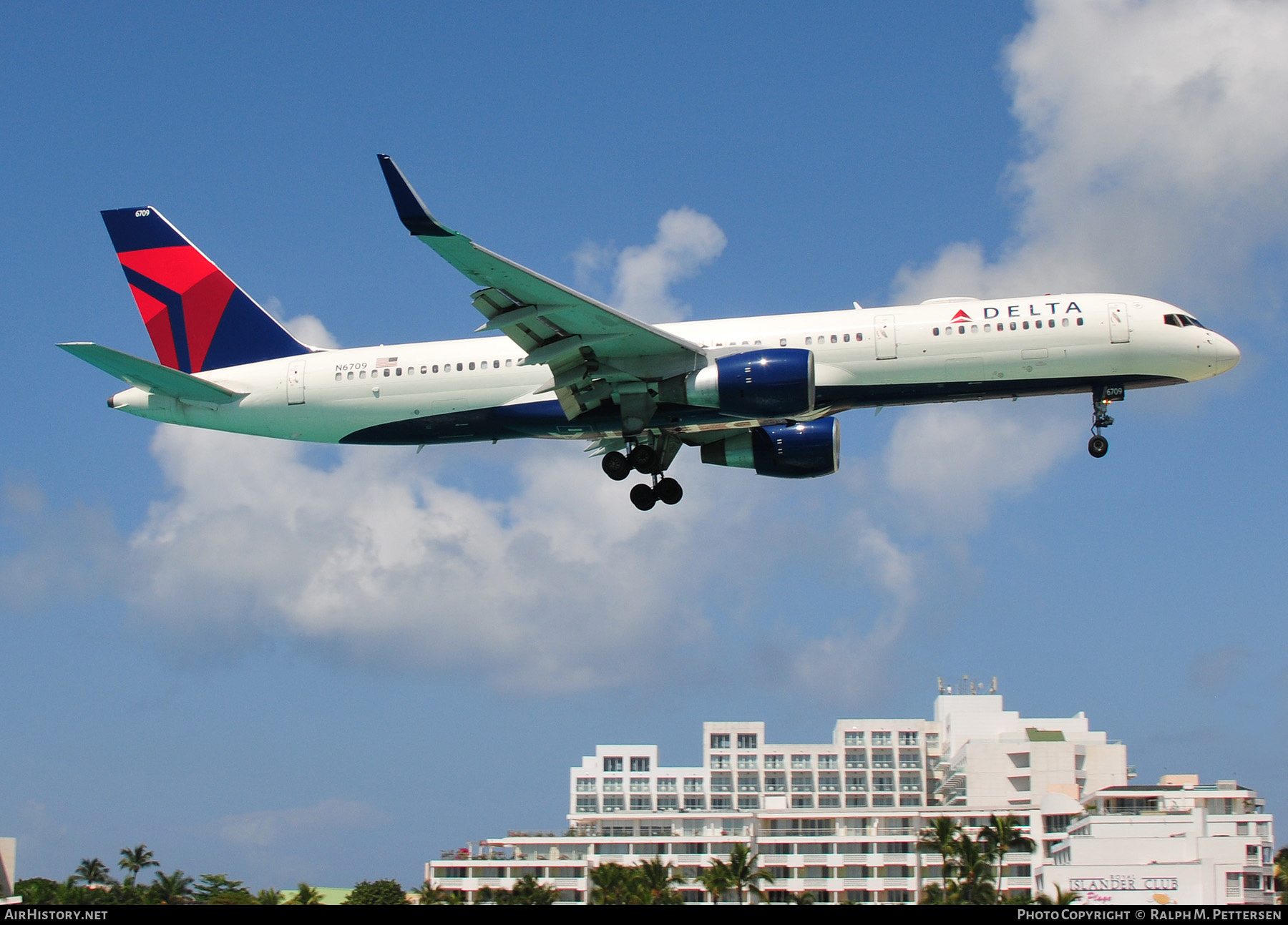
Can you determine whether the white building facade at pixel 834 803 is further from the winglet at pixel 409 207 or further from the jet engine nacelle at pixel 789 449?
the winglet at pixel 409 207

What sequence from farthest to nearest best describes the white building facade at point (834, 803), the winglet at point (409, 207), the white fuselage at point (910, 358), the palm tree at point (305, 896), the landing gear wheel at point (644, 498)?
the white building facade at point (834, 803), the palm tree at point (305, 896), the landing gear wheel at point (644, 498), the white fuselage at point (910, 358), the winglet at point (409, 207)

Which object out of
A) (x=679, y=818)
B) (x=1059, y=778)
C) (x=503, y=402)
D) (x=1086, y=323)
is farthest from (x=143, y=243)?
(x=1059, y=778)

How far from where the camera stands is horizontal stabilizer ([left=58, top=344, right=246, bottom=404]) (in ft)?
115

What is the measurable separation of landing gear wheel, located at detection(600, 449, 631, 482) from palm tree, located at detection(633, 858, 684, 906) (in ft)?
119

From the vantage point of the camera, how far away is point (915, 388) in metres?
34.9

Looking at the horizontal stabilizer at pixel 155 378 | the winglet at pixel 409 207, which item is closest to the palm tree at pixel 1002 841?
the horizontal stabilizer at pixel 155 378

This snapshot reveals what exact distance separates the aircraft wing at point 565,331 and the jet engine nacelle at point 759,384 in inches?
43.6

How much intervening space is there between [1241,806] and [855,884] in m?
24.0

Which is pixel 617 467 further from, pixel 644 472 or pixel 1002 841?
pixel 1002 841

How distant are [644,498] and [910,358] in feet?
32.2

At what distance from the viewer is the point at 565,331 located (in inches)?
1357

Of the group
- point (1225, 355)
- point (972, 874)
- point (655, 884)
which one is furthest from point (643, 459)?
point (655, 884)

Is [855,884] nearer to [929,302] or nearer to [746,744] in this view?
[746,744]

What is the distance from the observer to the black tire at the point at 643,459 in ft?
129
